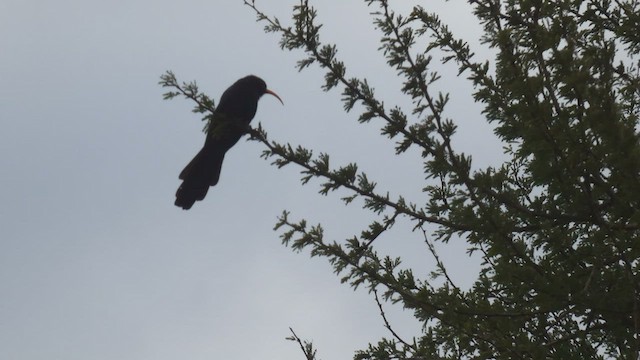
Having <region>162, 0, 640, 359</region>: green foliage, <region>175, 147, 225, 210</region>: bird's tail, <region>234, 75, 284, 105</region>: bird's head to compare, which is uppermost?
<region>234, 75, 284, 105</region>: bird's head

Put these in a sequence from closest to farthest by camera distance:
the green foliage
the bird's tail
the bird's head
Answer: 1. the green foliage
2. the bird's tail
3. the bird's head

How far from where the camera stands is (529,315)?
4176 mm

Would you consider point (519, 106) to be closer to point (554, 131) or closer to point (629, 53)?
point (554, 131)

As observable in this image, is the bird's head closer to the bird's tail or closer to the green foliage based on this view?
the bird's tail

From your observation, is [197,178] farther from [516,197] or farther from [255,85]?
[516,197]

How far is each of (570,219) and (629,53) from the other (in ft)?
7.53

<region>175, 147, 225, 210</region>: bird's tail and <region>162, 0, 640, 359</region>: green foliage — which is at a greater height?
<region>175, 147, 225, 210</region>: bird's tail

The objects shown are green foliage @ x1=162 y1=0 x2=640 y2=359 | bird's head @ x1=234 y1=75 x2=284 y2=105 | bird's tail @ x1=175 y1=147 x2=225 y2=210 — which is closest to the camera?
green foliage @ x1=162 y1=0 x2=640 y2=359

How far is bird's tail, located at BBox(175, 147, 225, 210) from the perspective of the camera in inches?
307

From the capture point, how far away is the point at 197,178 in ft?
25.8

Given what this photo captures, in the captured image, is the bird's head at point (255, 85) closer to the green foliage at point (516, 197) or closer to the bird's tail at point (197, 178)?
the bird's tail at point (197, 178)

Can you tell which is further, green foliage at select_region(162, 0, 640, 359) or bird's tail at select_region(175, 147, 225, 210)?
bird's tail at select_region(175, 147, 225, 210)

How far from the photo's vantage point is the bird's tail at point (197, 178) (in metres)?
7.79

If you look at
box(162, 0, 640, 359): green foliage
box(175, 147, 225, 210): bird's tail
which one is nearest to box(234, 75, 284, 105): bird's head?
box(175, 147, 225, 210): bird's tail
